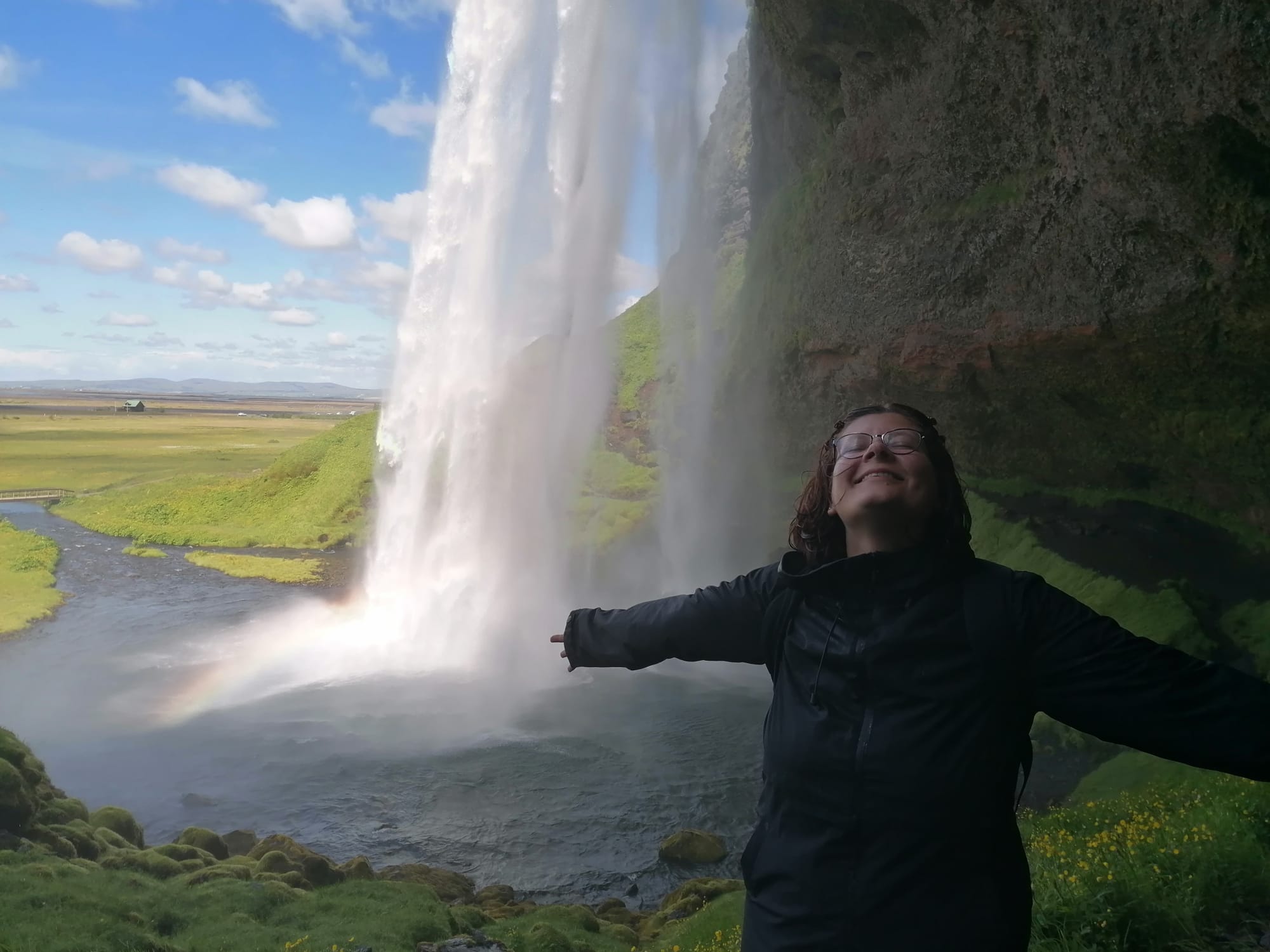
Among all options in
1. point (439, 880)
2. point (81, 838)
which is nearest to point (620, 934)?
point (439, 880)

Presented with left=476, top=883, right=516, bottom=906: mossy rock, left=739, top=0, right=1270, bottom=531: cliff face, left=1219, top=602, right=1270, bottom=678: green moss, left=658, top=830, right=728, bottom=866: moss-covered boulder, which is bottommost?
left=476, top=883, right=516, bottom=906: mossy rock

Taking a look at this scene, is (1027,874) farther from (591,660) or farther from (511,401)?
(511,401)

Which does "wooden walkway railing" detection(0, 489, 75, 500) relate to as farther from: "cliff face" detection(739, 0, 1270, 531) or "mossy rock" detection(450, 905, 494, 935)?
"mossy rock" detection(450, 905, 494, 935)

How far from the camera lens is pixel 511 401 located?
26.3 metres

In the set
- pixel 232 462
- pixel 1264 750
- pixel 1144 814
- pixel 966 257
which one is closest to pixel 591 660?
pixel 1264 750

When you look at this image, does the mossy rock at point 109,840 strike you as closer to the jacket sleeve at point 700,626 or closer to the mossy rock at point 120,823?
the mossy rock at point 120,823

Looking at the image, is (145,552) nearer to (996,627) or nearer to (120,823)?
(120,823)

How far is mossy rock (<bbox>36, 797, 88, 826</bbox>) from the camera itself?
11.3 meters

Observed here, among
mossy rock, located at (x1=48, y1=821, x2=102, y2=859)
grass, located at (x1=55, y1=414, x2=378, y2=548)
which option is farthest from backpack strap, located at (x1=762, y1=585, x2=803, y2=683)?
grass, located at (x1=55, y1=414, x2=378, y2=548)

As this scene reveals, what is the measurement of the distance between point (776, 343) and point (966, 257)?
876 cm

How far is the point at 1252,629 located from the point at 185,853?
1581cm

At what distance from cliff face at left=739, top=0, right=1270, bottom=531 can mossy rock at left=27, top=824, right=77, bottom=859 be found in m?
15.5

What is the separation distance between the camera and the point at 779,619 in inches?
115

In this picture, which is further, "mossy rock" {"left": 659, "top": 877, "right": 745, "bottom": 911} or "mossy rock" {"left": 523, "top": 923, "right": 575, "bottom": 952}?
"mossy rock" {"left": 659, "top": 877, "right": 745, "bottom": 911}
